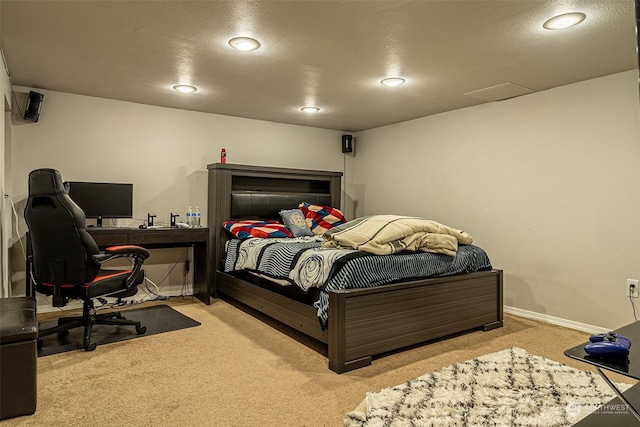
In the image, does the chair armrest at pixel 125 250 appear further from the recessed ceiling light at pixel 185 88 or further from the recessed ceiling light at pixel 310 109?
the recessed ceiling light at pixel 310 109

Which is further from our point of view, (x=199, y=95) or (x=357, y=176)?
(x=357, y=176)

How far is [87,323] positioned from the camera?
9.78 feet

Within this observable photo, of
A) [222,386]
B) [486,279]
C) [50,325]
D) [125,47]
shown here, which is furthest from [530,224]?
[50,325]

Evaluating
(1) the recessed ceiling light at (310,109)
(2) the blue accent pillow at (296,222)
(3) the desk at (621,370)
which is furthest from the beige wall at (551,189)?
(3) the desk at (621,370)

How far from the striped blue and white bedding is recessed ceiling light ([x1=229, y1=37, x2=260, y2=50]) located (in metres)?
1.51

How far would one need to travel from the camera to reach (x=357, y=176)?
19.6 feet

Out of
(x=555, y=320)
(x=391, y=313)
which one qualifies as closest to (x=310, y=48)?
(x=391, y=313)

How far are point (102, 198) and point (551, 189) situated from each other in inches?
168

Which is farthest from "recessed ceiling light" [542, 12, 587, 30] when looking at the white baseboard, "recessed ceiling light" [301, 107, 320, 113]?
"recessed ceiling light" [301, 107, 320, 113]

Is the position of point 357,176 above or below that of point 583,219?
above

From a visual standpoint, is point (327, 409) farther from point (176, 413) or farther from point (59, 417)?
point (59, 417)

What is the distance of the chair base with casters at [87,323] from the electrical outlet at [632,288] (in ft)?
12.6

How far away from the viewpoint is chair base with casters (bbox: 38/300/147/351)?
9.40ft

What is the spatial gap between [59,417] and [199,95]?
3.03m
